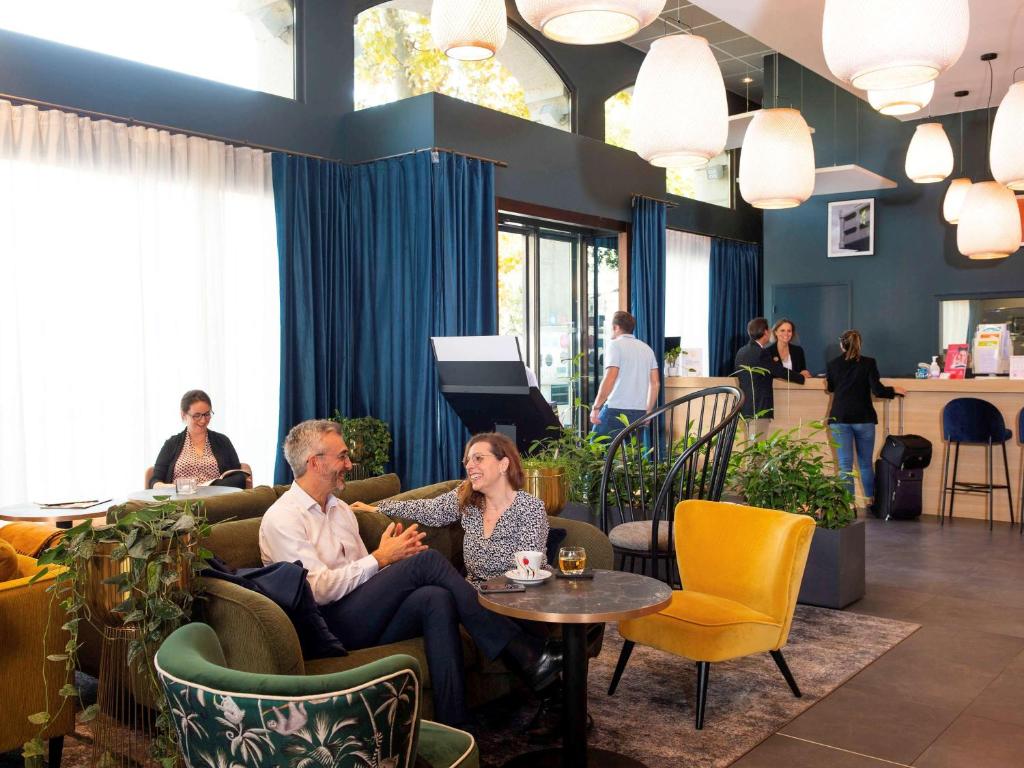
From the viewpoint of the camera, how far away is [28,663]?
2.83m

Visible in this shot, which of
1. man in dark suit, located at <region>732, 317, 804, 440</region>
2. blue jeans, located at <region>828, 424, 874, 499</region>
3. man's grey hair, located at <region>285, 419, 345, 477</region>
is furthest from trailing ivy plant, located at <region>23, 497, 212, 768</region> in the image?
man in dark suit, located at <region>732, 317, 804, 440</region>

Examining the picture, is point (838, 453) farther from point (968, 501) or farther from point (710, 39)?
Answer: point (710, 39)

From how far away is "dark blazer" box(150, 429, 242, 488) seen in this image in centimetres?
520

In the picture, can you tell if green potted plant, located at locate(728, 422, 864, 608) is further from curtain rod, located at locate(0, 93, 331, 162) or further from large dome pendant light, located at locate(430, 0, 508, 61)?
curtain rod, located at locate(0, 93, 331, 162)

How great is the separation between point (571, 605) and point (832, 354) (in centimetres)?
833

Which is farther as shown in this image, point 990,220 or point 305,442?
point 990,220

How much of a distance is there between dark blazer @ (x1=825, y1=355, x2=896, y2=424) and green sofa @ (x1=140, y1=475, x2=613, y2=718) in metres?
4.33

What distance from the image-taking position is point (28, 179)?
524cm

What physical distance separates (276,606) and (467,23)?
2.39 meters

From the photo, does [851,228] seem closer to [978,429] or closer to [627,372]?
[978,429]

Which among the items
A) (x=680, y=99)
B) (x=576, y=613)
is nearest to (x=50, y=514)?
(x=576, y=613)

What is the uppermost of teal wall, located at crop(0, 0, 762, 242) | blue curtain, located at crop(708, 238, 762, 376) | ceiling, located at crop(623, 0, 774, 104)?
ceiling, located at crop(623, 0, 774, 104)

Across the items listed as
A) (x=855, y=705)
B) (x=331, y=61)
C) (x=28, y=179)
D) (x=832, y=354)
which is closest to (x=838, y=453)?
(x=832, y=354)

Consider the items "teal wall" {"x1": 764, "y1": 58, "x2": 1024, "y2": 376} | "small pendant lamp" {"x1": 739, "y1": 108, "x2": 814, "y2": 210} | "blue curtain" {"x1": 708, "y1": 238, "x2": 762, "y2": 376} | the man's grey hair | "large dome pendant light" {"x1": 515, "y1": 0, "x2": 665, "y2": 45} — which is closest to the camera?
"large dome pendant light" {"x1": 515, "y1": 0, "x2": 665, "y2": 45}
